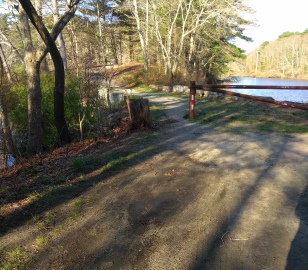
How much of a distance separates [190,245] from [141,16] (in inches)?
1133

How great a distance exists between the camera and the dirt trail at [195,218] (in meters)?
2.32

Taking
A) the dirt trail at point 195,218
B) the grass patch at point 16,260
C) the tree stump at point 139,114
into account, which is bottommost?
the grass patch at point 16,260

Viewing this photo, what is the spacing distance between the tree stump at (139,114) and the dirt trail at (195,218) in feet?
8.37

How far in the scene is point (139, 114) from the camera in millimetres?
7184

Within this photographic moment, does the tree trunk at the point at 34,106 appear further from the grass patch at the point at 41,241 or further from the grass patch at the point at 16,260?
the grass patch at the point at 16,260

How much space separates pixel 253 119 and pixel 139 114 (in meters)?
3.36

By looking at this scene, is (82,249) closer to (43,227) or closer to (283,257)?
(43,227)

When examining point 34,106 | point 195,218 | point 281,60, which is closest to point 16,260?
point 195,218

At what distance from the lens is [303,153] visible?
15.1 ft

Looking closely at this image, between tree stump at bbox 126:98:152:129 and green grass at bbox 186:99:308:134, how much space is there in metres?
1.58

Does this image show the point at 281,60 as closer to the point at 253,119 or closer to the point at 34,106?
the point at 253,119

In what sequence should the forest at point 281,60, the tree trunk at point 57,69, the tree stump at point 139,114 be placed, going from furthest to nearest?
1. the forest at point 281,60
2. the tree stump at point 139,114
3. the tree trunk at point 57,69

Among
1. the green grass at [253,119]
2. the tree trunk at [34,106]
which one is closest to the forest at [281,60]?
the green grass at [253,119]

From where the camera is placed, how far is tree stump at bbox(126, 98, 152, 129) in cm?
713
